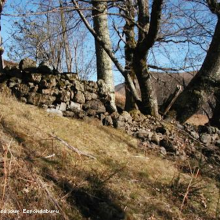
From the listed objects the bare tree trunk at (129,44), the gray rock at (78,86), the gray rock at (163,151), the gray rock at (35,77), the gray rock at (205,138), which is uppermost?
the bare tree trunk at (129,44)

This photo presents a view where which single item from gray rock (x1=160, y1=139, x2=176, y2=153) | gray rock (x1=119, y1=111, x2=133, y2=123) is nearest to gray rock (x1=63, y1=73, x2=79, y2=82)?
gray rock (x1=119, y1=111, x2=133, y2=123)

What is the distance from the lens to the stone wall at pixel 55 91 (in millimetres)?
5723

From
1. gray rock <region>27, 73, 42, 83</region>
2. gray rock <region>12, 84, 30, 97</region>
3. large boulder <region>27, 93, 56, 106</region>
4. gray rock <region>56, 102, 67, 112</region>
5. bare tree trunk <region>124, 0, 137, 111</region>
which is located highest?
bare tree trunk <region>124, 0, 137, 111</region>

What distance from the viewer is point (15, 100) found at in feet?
18.0

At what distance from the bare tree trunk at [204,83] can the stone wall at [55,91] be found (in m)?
1.65

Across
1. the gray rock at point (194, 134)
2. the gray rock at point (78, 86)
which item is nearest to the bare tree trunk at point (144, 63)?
the gray rock at point (194, 134)

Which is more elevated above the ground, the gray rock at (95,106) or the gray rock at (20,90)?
the gray rock at (20,90)

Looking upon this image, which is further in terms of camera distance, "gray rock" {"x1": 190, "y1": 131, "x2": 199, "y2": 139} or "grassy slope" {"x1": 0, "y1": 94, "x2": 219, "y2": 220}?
"gray rock" {"x1": 190, "y1": 131, "x2": 199, "y2": 139}

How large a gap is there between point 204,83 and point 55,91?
302 centimetres

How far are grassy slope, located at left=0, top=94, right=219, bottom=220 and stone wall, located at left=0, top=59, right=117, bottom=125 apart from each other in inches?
17.9

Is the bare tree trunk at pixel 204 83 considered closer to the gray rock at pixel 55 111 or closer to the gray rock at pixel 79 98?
the gray rock at pixel 79 98

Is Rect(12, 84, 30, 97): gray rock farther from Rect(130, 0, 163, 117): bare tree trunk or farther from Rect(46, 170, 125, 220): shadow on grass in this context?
Rect(46, 170, 125, 220): shadow on grass

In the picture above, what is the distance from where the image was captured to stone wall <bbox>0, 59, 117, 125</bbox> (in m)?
5.72

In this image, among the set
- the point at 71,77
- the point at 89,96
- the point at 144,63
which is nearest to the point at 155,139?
the point at 89,96
